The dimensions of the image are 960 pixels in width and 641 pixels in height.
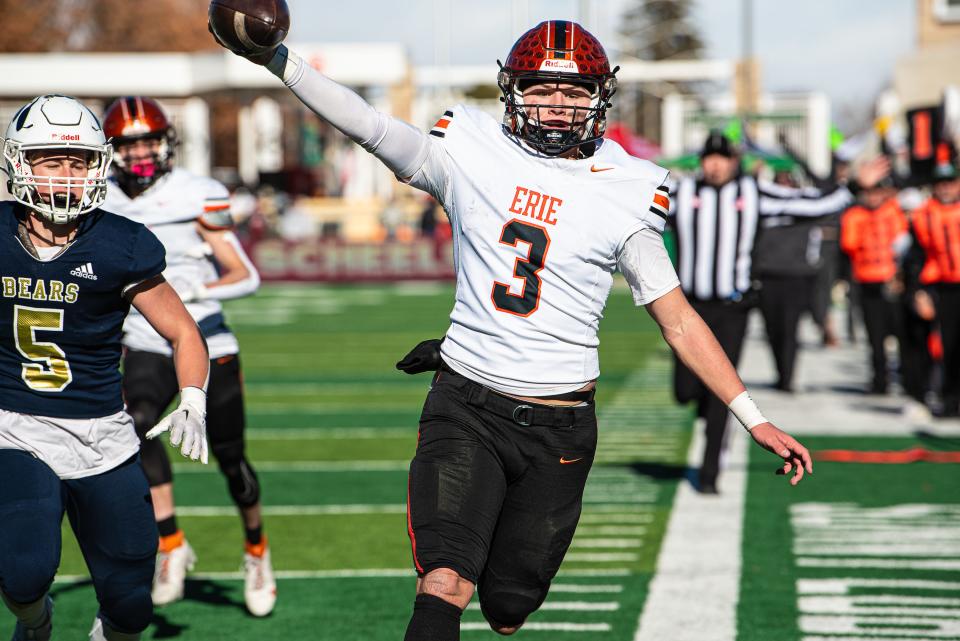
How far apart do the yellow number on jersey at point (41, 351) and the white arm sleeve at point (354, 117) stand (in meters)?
0.97

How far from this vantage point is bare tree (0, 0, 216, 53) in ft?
184

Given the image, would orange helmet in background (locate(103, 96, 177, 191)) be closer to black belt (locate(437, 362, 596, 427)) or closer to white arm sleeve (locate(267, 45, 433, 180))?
white arm sleeve (locate(267, 45, 433, 180))

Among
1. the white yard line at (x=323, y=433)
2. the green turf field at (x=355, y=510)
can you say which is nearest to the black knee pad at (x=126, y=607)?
the green turf field at (x=355, y=510)

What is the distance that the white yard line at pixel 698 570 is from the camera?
5.54 metres

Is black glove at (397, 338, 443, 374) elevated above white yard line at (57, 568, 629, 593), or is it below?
above

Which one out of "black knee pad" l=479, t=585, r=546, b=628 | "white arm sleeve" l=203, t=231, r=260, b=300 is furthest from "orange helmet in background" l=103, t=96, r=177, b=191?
"black knee pad" l=479, t=585, r=546, b=628

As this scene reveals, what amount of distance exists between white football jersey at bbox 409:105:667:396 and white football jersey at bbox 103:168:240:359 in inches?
80.7

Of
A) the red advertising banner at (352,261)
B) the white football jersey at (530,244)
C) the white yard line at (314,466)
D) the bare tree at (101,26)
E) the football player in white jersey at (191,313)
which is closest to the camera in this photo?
the white football jersey at (530,244)

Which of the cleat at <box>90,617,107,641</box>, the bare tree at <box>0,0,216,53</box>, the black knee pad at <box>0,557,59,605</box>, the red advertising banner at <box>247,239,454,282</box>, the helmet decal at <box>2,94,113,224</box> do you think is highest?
the bare tree at <box>0,0,216,53</box>

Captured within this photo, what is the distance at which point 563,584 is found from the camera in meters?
6.30

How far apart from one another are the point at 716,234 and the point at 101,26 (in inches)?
2233

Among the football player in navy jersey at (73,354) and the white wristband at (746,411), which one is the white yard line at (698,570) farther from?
the football player in navy jersey at (73,354)

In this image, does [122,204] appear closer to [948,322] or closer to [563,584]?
[563,584]

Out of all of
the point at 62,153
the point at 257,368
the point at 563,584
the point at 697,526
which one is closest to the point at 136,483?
the point at 62,153
